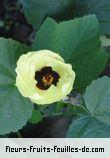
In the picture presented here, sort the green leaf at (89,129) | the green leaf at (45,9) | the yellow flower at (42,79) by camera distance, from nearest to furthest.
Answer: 1. the yellow flower at (42,79)
2. the green leaf at (89,129)
3. the green leaf at (45,9)

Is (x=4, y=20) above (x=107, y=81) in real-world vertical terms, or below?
below

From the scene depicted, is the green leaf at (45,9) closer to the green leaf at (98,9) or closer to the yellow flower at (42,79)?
the green leaf at (98,9)

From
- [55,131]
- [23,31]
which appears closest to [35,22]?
[55,131]

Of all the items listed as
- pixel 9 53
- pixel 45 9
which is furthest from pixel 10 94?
pixel 45 9

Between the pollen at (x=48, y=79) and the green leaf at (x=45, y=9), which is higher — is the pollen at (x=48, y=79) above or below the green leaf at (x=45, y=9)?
below

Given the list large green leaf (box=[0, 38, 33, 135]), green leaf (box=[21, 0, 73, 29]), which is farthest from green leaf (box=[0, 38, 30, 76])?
green leaf (box=[21, 0, 73, 29])

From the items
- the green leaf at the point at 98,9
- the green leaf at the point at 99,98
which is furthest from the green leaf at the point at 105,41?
the green leaf at the point at 99,98

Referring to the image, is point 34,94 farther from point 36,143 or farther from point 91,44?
point 36,143
